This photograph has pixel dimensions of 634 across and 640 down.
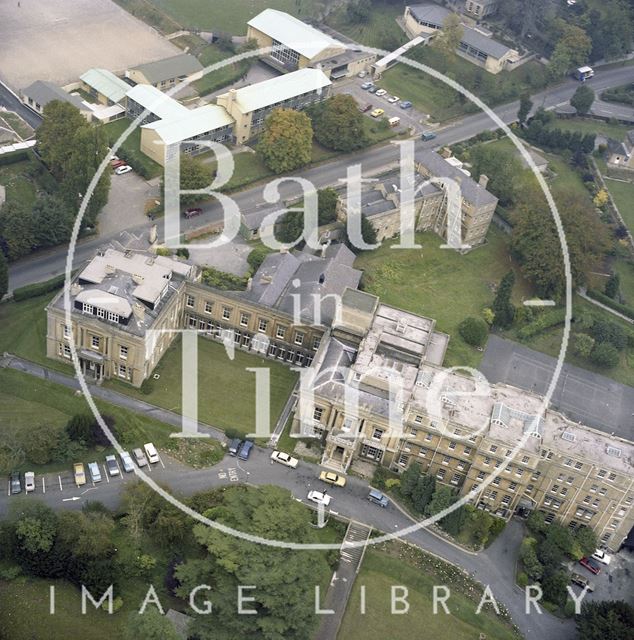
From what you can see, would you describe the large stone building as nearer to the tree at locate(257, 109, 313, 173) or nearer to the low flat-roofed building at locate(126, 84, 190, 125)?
the tree at locate(257, 109, 313, 173)

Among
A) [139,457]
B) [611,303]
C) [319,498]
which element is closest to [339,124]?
[611,303]

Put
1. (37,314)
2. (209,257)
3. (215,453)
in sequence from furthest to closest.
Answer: (209,257)
(37,314)
(215,453)

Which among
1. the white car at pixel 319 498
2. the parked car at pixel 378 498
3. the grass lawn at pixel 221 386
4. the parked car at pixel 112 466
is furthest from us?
the grass lawn at pixel 221 386

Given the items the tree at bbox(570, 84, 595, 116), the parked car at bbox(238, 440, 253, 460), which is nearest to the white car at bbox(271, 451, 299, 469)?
the parked car at bbox(238, 440, 253, 460)

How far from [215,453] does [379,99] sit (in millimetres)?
111756

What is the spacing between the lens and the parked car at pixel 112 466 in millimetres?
104938

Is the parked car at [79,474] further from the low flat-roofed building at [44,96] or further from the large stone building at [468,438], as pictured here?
the low flat-roofed building at [44,96]

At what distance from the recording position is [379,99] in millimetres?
193625

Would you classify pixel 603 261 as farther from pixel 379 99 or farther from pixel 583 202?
pixel 379 99

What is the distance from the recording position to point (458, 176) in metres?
155

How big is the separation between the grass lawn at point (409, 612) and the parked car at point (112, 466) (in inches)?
1297

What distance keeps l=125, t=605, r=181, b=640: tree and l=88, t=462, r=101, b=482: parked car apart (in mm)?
22581

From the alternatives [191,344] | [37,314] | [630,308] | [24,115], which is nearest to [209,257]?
[191,344]
